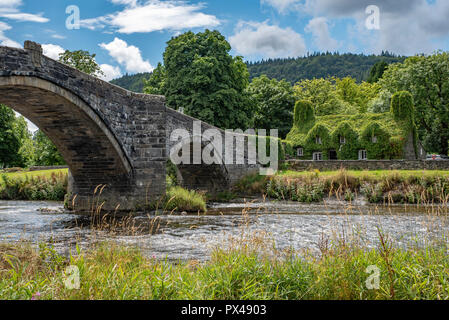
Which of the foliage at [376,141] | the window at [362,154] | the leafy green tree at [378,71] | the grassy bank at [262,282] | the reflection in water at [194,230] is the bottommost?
the reflection in water at [194,230]

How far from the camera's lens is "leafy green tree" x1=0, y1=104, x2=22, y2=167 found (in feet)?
119

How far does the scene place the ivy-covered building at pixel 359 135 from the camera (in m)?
31.0

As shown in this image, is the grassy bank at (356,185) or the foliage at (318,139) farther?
the foliage at (318,139)

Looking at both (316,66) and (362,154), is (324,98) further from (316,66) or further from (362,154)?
(316,66)

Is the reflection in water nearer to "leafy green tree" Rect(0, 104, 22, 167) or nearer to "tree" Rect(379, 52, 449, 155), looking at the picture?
"leafy green tree" Rect(0, 104, 22, 167)

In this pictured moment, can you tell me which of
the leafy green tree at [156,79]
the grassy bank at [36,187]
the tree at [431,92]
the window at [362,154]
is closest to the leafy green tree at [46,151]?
the leafy green tree at [156,79]

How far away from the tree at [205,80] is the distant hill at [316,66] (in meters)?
95.8

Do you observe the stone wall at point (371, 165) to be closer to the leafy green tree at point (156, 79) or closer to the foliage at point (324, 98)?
the leafy green tree at point (156, 79)

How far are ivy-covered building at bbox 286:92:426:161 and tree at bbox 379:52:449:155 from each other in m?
5.59

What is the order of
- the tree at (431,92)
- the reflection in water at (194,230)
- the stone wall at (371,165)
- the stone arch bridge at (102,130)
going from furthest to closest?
1. the tree at (431,92)
2. the stone wall at (371,165)
3. the stone arch bridge at (102,130)
4. the reflection in water at (194,230)

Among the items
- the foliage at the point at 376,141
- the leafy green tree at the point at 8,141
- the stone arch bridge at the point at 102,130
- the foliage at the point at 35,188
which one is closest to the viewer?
the stone arch bridge at the point at 102,130

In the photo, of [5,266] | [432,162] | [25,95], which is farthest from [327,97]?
[5,266]

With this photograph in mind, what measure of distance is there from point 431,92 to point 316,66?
97.4m
